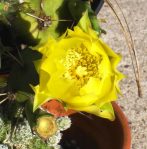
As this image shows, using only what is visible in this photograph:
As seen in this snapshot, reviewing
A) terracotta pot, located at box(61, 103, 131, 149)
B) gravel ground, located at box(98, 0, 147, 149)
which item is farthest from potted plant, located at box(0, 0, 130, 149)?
gravel ground, located at box(98, 0, 147, 149)

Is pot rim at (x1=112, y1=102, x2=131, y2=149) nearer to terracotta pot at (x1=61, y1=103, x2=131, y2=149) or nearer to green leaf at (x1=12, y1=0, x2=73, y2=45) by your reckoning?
terracotta pot at (x1=61, y1=103, x2=131, y2=149)

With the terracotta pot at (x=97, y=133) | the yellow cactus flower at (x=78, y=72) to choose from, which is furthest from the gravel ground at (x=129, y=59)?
the yellow cactus flower at (x=78, y=72)

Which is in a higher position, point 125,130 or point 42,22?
point 42,22

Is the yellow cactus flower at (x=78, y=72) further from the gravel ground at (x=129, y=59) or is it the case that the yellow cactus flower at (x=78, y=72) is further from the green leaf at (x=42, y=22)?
the gravel ground at (x=129, y=59)

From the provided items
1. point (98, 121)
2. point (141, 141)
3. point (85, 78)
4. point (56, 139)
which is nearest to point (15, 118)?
point (56, 139)

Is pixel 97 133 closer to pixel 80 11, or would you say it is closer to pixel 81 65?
pixel 80 11

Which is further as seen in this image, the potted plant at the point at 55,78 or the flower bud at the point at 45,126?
the flower bud at the point at 45,126

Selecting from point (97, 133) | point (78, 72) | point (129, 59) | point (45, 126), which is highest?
point (78, 72)

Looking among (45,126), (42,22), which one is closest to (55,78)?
(45,126)
